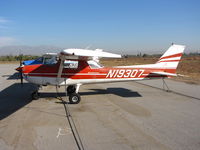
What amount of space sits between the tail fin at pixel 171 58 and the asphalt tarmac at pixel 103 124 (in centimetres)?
211

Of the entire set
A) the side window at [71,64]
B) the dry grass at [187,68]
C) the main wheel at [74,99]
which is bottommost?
the dry grass at [187,68]

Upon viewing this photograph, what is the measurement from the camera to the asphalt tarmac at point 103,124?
13.8ft

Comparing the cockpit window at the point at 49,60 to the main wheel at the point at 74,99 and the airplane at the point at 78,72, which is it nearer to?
the airplane at the point at 78,72

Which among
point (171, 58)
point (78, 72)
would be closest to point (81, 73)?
point (78, 72)

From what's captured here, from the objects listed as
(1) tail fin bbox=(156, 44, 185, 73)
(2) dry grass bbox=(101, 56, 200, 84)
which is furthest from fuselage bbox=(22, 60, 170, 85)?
(2) dry grass bbox=(101, 56, 200, 84)

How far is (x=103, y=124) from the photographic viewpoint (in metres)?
5.43

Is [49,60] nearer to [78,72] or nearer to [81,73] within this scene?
[78,72]

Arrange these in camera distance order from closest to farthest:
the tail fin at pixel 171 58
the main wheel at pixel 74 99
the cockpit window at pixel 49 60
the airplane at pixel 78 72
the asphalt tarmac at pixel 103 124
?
the asphalt tarmac at pixel 103 124 → the main wheel at pixel 74 99 → the airplane at pixel 78 72 → the cockpit window at pixel 49 60 → the tail fin at pixel 171 58

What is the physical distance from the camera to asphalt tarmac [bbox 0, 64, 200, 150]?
165 inches

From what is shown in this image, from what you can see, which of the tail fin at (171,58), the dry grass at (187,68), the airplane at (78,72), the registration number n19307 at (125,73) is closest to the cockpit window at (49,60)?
the airplane at (78,72)

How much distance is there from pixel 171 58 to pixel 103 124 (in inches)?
245

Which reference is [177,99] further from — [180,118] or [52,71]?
[52,71]

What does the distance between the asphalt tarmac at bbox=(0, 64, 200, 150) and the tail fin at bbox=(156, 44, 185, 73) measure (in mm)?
2112

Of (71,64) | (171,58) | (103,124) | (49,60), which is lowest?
(103,124)
